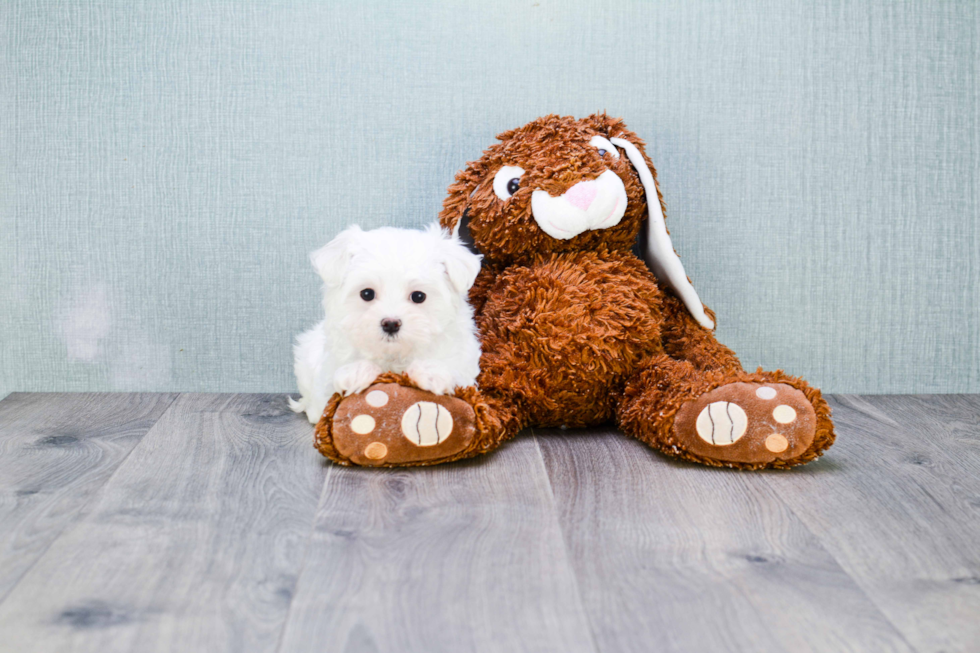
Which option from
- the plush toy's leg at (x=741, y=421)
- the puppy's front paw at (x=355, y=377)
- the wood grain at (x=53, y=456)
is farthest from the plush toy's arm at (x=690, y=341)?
the wood grain at (x=53, y=456)

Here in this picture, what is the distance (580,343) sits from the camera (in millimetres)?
1312

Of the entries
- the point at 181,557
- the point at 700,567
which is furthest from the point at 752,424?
the point at 181,557

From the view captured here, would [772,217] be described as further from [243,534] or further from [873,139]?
[243,534]

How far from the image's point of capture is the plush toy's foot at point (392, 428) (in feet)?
3.82

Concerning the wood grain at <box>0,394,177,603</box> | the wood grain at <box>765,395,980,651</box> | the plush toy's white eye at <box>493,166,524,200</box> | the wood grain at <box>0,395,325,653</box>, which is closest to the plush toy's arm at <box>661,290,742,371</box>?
the wood grain at <box>765,395,980,651</box>

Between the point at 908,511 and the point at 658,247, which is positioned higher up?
the point at 658,247

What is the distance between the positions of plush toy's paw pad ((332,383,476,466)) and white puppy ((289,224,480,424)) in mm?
26

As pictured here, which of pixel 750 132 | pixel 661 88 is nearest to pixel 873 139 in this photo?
pixel 750 132

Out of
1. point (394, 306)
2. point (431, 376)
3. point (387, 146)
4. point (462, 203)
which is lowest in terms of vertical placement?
point (431, 376)

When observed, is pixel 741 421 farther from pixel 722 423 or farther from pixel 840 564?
pixel 840 564

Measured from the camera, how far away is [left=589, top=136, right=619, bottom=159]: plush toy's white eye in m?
1.38

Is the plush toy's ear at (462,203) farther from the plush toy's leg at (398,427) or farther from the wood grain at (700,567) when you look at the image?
the wood grain at (700,567)

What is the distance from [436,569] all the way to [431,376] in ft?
1.25

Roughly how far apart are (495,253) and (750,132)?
638 mm
